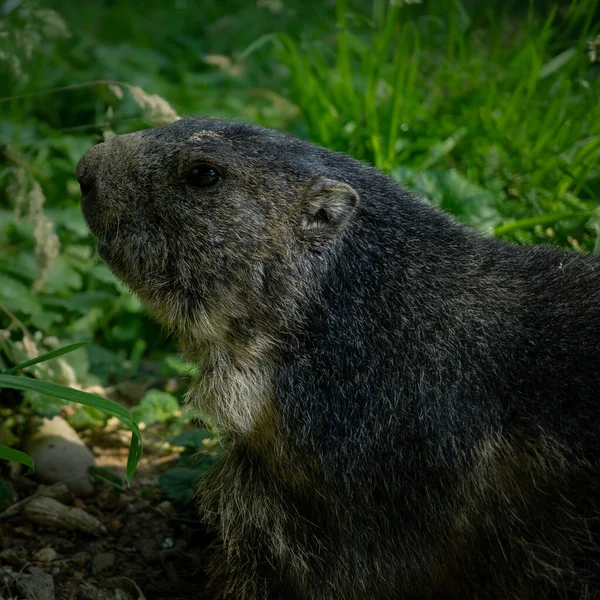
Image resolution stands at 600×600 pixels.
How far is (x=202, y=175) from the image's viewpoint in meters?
3.77

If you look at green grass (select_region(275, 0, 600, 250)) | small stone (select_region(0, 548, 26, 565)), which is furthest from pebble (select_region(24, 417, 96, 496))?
green grass (select_region(275, 0, 600, 250))

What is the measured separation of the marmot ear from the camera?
366 cm

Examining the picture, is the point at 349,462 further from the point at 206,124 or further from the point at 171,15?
the point at 171,15

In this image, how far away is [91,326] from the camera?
6.15 m

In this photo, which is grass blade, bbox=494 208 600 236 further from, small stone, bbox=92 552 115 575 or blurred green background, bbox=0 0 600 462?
small stone, bbox=92 552 115 575

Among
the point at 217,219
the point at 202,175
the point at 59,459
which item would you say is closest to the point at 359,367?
the point at 217,219

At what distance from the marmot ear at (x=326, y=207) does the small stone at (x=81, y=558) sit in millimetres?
2058

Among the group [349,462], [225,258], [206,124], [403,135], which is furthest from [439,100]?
[349,462]

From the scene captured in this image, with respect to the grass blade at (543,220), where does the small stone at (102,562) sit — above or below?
below

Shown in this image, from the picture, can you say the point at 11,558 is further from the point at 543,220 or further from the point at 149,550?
the point at 543,220

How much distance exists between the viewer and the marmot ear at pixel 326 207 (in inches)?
144

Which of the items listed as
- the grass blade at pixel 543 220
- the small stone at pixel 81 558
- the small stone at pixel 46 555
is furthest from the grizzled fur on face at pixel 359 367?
the grass blade at pixel 543 220

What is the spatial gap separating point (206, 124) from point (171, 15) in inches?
300

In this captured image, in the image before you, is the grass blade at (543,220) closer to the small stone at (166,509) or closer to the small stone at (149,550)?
the small stone at (166,509)
